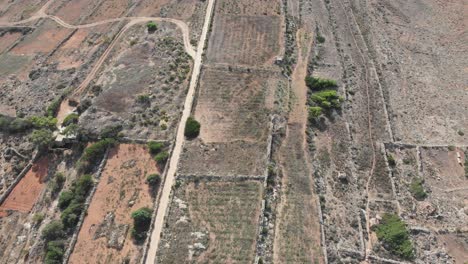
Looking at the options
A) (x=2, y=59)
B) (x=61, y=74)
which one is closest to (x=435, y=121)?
(x=61, y=74)

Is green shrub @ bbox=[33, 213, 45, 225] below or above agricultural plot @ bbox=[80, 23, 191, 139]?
below

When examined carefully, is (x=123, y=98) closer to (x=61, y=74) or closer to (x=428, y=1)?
(x=61, y=74)

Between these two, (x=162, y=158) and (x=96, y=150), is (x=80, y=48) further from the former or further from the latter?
(x=162, y=158)

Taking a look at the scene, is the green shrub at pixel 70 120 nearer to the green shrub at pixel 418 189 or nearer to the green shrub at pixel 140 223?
the green shrub at pixel 140 223

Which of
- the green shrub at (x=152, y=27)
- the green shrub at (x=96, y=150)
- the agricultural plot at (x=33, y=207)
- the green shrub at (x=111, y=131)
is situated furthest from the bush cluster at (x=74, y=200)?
the green shrub at (x=152, y=27)

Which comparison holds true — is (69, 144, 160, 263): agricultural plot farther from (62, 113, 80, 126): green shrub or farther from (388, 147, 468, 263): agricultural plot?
(388, 147, 468, 263): agricultural plot

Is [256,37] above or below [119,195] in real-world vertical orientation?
above

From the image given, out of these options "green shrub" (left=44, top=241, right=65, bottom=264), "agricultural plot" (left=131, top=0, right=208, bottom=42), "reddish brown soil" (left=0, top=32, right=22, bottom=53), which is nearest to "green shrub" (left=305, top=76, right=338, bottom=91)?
"agricultural plot" (left=131, top=0, right=208, bottom=42)
